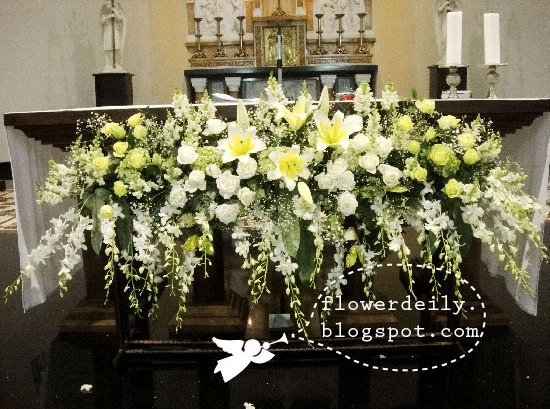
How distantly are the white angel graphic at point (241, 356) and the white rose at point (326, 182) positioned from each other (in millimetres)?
791

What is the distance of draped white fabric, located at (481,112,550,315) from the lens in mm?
3029

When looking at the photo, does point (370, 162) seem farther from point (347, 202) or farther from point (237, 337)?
point (237, 337)

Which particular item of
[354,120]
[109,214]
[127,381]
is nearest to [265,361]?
[127,381]

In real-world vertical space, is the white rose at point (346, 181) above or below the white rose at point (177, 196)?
above

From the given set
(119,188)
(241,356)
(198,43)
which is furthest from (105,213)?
(198,43)

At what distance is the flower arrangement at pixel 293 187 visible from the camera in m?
2.23

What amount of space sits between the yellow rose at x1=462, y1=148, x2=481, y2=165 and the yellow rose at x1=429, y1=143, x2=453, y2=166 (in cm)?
6

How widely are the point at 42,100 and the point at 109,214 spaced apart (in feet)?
27.1

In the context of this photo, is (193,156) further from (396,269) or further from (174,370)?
(396,269)

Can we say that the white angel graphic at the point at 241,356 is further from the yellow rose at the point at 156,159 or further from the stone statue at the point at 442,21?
the stone statue at the point at 442,21

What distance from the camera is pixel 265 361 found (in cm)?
269

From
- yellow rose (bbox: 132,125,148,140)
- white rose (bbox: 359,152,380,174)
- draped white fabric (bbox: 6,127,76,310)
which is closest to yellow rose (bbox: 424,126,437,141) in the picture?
white rose (bbox: 359,152,380,174)

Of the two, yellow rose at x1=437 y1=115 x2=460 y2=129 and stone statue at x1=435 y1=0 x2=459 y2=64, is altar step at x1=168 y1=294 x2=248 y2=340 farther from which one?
stone statue at x1=435 y1=0 x2=459 y2=64

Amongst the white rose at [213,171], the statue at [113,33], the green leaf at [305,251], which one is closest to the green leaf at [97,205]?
the white rose at [213,171]
